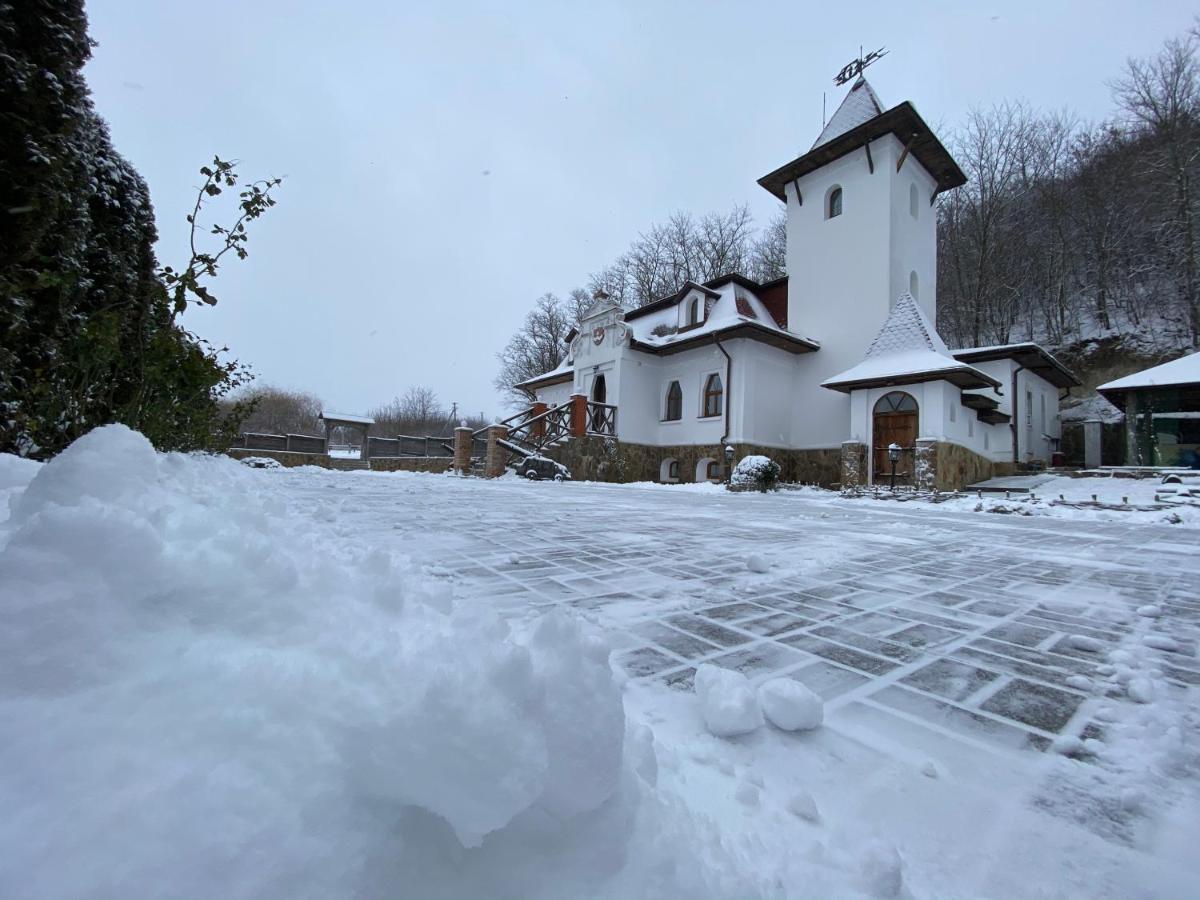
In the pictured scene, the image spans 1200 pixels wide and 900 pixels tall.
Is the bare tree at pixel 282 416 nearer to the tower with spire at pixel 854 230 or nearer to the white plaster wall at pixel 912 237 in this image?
the tower with spire at pixel 854 230

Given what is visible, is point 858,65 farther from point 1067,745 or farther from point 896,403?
point 1067,745

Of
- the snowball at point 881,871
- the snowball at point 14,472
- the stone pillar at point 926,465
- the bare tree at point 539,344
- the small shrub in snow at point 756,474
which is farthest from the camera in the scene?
the bare tree at point 539,344

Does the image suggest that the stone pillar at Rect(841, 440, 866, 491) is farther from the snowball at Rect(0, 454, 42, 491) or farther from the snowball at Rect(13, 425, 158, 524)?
the snowball at Rect(0, 454, 42, 491)

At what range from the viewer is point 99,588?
0.95m

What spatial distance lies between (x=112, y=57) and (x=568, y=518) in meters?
5.47

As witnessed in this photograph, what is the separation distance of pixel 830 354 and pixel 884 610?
1440 centimetres

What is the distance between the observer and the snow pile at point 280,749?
577 mm

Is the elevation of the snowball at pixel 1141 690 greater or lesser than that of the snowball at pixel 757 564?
lesser

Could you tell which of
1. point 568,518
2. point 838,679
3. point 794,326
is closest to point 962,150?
point 794,326

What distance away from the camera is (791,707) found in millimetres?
1274

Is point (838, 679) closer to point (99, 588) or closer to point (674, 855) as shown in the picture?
point (674, 855)

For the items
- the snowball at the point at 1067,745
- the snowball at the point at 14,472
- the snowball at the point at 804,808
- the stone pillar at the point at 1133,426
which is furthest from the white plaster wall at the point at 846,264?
the snowball at the point at 14,472

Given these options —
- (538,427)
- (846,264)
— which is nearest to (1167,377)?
(846,264)

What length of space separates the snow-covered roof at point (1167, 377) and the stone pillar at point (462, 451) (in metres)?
17.5
